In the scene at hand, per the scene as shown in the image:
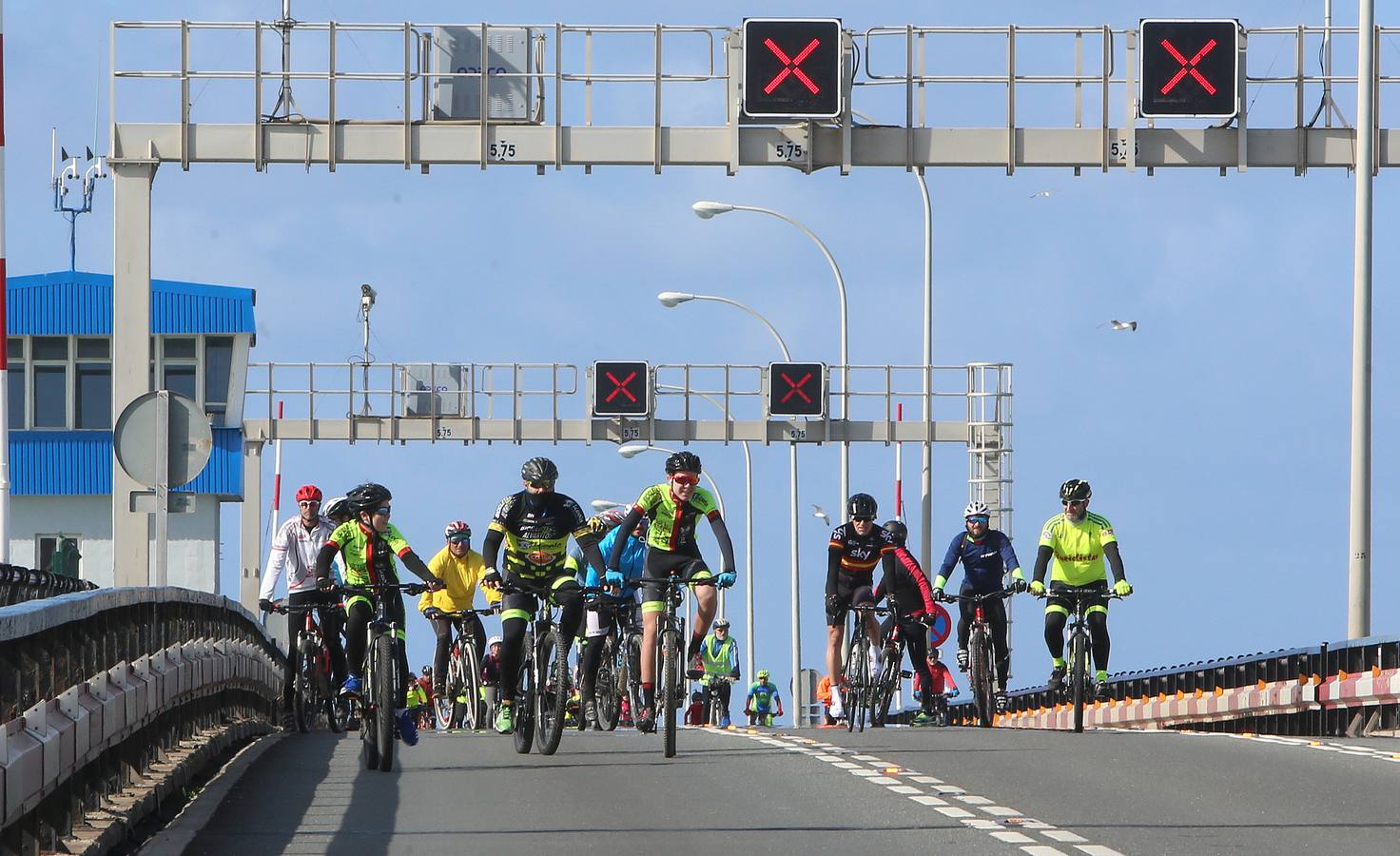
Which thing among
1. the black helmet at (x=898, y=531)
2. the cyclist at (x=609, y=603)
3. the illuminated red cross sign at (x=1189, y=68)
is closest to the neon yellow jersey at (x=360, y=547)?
the cyclist at (x=609, y=603)

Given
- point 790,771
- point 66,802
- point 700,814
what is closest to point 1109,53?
point 790,771

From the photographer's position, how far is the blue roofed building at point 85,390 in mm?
59906

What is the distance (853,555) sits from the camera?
20.1 metres

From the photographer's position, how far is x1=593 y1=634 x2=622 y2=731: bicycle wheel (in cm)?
1908

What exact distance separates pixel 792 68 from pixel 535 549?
1190 cm

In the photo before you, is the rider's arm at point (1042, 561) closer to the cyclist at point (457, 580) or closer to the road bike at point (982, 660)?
the road bike at point (982, 660)

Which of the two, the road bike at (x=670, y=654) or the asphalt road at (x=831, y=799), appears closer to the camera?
the asphalt road at (x=831, y=799)

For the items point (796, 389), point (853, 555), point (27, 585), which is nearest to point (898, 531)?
point (853, 555)

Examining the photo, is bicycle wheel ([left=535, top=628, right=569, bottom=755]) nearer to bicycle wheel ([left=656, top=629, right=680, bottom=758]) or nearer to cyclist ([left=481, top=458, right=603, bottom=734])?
cyclist ([left=481, top=458, right=603, bottom=734])

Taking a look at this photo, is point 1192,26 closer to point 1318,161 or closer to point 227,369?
point 1318,161

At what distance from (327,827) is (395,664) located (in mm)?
3554

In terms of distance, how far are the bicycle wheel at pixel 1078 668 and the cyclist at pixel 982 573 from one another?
6.13ft

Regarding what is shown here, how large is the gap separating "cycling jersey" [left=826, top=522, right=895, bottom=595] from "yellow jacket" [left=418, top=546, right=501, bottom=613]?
9.68 ft

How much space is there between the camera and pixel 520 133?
26969mm
